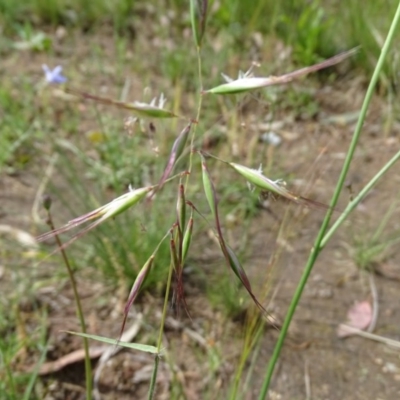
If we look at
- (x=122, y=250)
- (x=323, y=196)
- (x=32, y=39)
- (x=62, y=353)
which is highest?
(x=32, y=39)

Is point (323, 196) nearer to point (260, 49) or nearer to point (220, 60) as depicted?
point (220, 60)

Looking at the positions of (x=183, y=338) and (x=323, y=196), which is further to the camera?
(x=323, y=196)

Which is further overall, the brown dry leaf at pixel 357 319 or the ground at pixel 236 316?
the brown dry leaf at pixel 357 319

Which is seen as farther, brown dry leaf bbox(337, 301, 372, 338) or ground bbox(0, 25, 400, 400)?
brown dry leaf bbox(337, 301, 372, 338)

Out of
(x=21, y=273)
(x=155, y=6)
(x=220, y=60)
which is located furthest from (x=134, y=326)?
(x=155, y=6)
